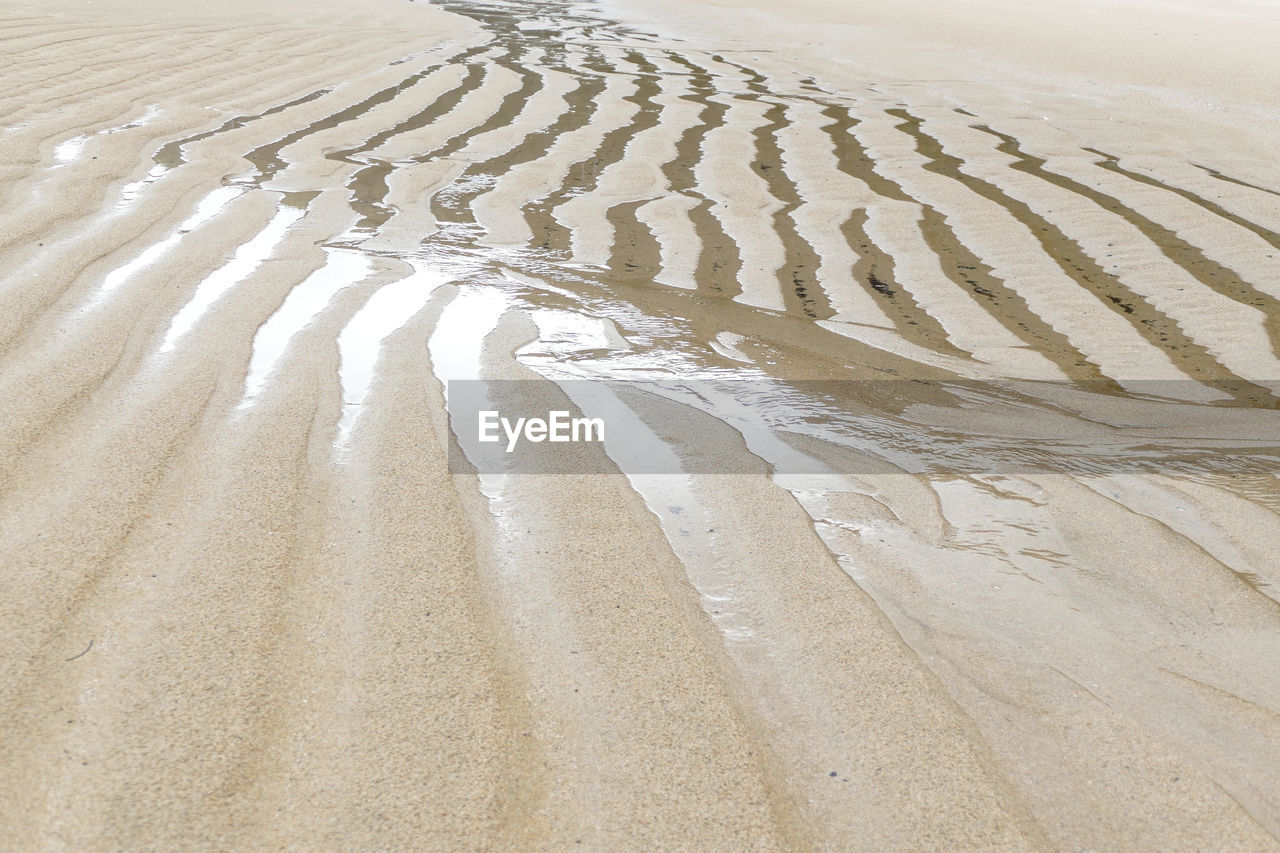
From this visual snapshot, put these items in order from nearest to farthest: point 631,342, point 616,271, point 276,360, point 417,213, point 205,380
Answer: point 205,380 < point 276,360 < point 631,342 < point 616,271 < point 417,213

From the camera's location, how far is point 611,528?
191 cm

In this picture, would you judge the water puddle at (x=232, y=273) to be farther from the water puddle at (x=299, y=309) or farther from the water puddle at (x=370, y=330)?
the water puddle at (x=370, y=330)

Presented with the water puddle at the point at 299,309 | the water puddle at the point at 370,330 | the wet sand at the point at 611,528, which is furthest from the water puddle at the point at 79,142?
the water puddle at the point at 370,330

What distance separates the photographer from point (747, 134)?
5.97 m

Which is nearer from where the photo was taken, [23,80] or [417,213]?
[417,213]

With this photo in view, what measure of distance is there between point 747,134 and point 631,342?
337 cm

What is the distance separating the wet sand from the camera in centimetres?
129

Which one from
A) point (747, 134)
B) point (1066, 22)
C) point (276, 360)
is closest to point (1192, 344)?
point (276, 360)

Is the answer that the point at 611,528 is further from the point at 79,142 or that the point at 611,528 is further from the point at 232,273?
the point at 79,142

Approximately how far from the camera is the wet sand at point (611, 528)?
129cm

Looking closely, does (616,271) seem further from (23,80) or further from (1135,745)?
(23,80)

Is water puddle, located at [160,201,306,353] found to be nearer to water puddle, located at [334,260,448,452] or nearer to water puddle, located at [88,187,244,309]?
water puddle, located at [88,187,244,309]

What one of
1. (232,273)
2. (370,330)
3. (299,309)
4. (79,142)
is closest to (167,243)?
(232,273)

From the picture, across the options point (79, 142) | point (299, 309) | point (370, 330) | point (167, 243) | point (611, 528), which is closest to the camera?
point (611, 528)
